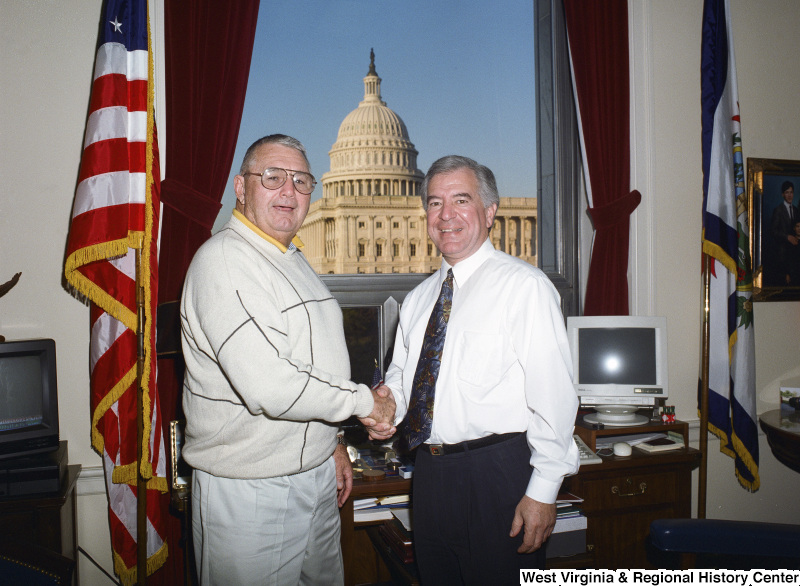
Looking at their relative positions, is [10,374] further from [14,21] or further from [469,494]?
[469,494]

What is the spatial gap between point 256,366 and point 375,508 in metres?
1.25

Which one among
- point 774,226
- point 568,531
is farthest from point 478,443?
point 774,226

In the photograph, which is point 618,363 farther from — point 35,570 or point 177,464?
point 35,570

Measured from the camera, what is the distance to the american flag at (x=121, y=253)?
2.08 m

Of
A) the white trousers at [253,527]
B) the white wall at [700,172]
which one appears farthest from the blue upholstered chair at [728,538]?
the white wall at [700,172]

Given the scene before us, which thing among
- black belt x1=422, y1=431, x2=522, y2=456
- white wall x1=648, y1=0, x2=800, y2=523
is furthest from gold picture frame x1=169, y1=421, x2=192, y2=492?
white wall x1=648, y1=0, x2=800, y2=523

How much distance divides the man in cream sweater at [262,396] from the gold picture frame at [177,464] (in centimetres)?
64

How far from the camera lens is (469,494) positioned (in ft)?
5.14

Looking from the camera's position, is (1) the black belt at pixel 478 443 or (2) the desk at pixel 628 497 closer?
(1) the black belt at pixel 478 443

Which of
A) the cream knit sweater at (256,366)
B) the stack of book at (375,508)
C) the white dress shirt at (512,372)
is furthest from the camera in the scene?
the stack of book at (375,508)

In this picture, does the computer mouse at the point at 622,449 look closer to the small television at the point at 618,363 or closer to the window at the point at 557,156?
the small television at the point at 618,363

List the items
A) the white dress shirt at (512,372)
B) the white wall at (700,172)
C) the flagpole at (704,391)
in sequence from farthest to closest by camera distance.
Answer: the white wall at (700,172)
the flagpole at (704,391)
the white dress shirt at (512,372)

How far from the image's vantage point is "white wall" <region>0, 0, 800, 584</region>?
2.29 metres

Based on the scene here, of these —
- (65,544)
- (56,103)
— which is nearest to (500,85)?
(56,103)
